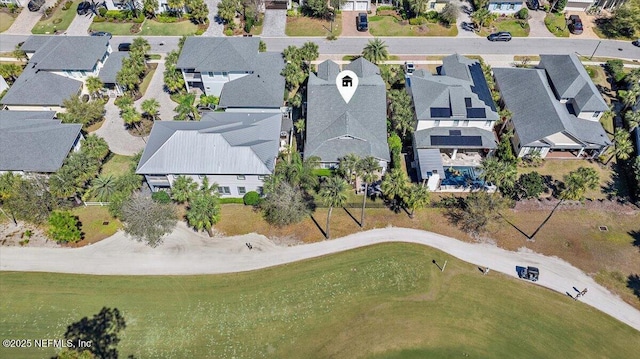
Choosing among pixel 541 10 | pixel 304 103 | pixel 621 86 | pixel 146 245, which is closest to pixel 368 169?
pixel 304 103

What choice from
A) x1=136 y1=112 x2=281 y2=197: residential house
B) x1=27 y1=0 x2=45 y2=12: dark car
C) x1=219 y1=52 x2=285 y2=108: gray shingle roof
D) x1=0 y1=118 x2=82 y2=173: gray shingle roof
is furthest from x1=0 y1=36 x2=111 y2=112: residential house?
x1=219 y1=52 x2=285 y2=108: gray shingle roof

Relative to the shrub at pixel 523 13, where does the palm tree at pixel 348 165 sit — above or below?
below

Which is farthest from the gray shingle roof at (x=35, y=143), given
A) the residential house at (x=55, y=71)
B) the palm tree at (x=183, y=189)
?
the palm tree at (x=183, y=189)

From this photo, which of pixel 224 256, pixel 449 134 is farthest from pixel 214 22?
pixel 224 256

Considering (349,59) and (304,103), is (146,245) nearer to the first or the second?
(304,103)

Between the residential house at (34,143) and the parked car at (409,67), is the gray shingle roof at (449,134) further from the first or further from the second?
the residential house at (34,143)

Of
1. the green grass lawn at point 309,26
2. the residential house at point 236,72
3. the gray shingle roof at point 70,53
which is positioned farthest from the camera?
the green grass lawn at point 309,26
